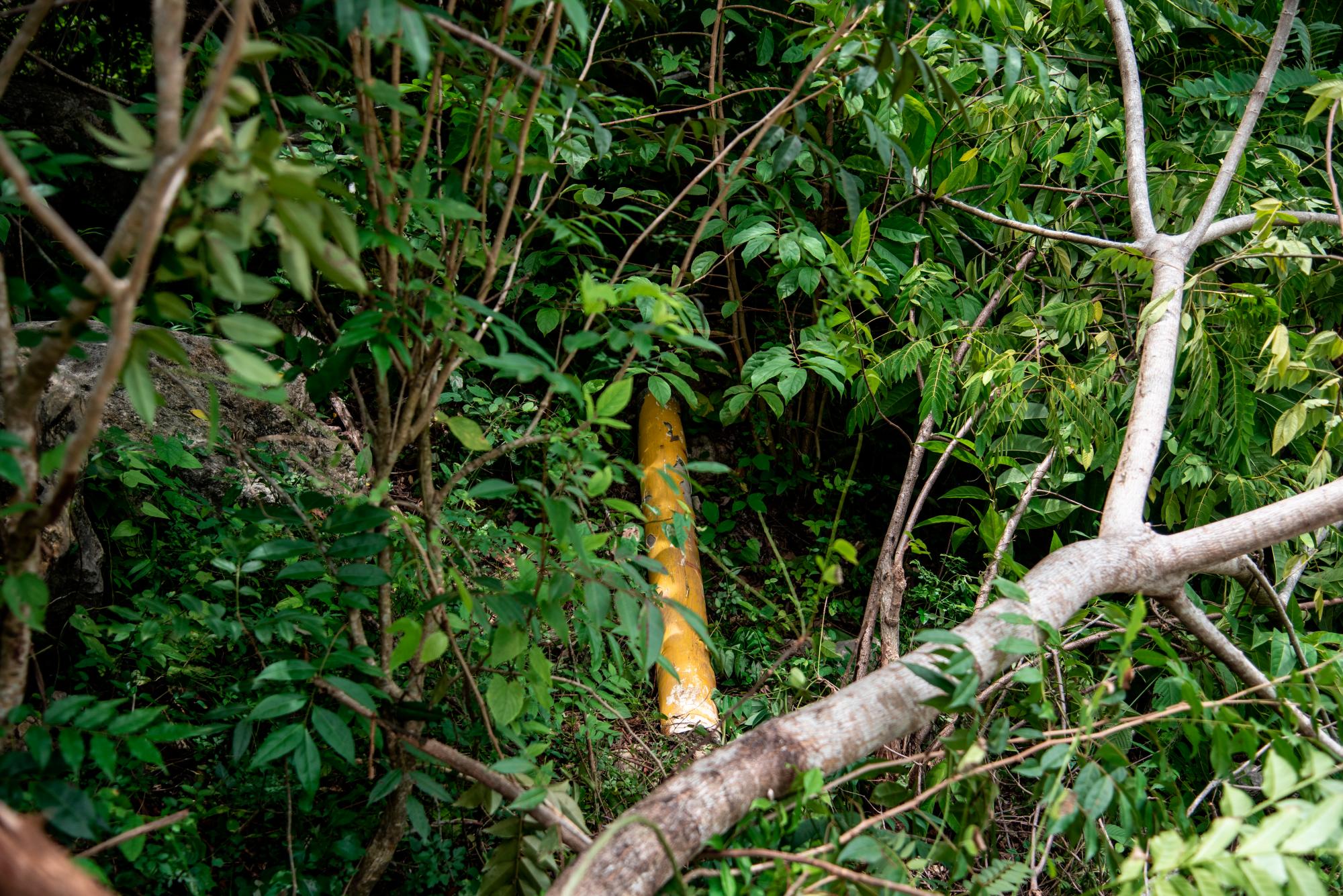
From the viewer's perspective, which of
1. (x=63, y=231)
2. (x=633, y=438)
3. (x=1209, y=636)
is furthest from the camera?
(x=633, y=438)

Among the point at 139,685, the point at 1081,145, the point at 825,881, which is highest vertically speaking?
the point at 1081,145

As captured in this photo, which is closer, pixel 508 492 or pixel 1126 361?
pixel 508 492

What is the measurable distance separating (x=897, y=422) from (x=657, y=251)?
45.3 inches

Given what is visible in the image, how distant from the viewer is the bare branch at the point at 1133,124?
2.45 meters

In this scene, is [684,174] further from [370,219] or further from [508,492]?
[508,492]

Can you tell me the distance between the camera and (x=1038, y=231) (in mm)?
2414

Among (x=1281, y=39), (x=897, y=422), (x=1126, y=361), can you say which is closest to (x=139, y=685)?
(x=897, y=422)

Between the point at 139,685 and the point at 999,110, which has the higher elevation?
the point at 999,110

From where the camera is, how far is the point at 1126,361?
8.80 ft

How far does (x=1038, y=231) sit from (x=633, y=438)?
1.59m

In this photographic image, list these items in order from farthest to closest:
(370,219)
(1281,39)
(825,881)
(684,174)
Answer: (684,174), (1281,39), (370,219), (825,881)

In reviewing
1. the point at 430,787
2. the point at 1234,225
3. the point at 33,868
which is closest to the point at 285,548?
the point at 430,787

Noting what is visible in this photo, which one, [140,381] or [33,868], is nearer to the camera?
[33,868]

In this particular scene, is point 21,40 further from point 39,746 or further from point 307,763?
point 307,763
